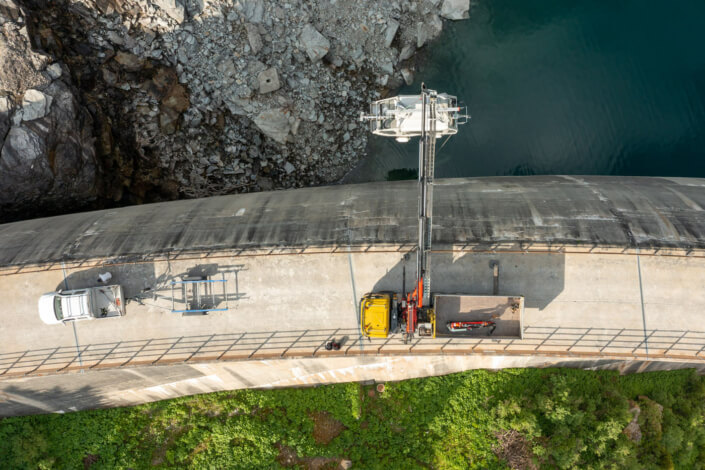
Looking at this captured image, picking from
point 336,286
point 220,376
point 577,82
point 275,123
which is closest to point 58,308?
point 220,376

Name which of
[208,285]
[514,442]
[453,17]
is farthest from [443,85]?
[514,442]

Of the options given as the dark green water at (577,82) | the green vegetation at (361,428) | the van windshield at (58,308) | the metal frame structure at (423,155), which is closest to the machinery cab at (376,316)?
the metal frame structure at (423,155)

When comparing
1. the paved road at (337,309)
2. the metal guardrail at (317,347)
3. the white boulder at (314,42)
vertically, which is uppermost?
the white boulder at (314,42)

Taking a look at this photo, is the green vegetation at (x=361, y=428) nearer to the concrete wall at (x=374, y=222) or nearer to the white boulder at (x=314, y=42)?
the concrete wall at (x=374, y=222)

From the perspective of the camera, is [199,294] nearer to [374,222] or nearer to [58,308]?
[58,308]

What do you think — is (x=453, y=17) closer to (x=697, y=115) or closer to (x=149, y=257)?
(x=697, y=115)

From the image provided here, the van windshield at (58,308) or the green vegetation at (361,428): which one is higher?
the van windshield at (58,308)
